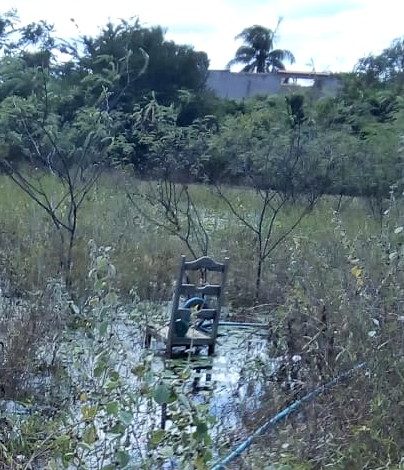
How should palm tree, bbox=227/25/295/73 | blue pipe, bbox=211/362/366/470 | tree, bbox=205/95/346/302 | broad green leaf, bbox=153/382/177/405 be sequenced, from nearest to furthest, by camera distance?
broad green leaf, bbox=153/382/177/405 → blue pipe, bbox=211/362/366/470 → tree, bbox=205/95/346/302 → palm tree, bbox=227/25/295/73

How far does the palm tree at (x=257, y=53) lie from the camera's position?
148ft

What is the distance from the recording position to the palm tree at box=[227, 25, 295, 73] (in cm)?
4525

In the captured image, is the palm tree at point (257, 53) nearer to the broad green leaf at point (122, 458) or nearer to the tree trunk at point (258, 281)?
the tree trunk at point (258, 281)

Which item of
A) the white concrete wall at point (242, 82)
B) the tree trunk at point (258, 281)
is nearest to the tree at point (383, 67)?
the white concrete wall at point (242, 82)

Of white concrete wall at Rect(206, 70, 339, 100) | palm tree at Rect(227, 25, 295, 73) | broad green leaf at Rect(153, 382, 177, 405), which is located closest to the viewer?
broad green leaf at Rect(153, 382, 177, 405)

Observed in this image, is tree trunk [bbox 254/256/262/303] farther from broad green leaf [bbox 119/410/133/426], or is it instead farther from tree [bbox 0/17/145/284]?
broad green leaf [bbox 119/410/133/426]

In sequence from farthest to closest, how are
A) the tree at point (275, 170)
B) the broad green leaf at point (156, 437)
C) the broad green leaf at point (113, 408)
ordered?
1. the tree at point (275, 170)
2. the broad green leaf at point (156, 437)
3. the broad green leaf at point (113, 408)

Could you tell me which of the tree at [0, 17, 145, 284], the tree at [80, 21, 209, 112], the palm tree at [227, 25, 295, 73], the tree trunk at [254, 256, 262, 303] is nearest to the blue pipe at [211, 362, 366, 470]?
the tree at [0, 17, 145, 284]

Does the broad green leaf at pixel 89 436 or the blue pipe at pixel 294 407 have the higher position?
the broad green leaf at pixel 89 436

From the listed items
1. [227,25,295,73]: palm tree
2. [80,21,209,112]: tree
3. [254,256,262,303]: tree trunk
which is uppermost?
[227,25,295,73]: palm tree

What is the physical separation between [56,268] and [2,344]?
3266 mm

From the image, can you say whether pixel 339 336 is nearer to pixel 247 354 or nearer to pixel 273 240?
pixel 247 354

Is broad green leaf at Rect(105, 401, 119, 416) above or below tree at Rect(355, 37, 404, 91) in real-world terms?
below

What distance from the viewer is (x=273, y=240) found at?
419 inches
